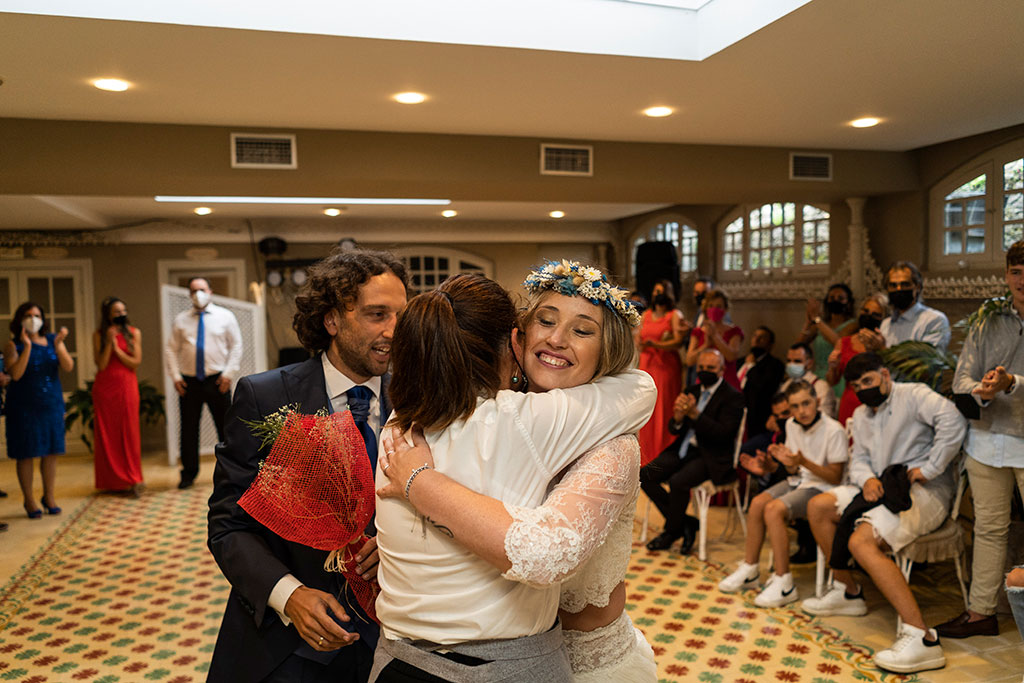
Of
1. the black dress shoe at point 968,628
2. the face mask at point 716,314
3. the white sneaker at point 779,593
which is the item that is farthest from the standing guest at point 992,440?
the face mask at point 716,314

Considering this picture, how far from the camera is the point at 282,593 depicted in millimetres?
1627

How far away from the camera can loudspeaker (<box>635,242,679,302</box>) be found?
8664 millimetres

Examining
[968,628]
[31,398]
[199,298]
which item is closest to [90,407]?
[199,298]

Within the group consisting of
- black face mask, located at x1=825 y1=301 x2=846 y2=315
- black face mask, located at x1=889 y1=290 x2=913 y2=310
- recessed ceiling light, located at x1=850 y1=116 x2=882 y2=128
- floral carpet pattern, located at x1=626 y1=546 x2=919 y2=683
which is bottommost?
floral carpet pattern, located at x1=626 y1=546 x2=919 y2=683

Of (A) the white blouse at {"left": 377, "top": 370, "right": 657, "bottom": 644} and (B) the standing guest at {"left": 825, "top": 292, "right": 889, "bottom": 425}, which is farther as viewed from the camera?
(B) the standing guest at {"left": 825, "top": 292, "right": 889, "bottom": 425}

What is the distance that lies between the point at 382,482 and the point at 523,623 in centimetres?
33

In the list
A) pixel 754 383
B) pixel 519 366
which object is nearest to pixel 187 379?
pixel 754 383

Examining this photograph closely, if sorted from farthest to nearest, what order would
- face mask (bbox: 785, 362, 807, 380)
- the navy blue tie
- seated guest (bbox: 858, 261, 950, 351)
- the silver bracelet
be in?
1. face mask (bbox: 785, 362, 807, 380)
2. seated guest (bbox: 858, 261, 950, 351)
3. the navy blue tie
4. the silver bracelet

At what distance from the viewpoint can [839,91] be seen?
411cm

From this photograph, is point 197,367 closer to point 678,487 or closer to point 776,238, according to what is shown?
point 678,487

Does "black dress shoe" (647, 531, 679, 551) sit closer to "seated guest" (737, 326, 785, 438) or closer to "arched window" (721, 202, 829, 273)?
"seated guest" (737, 326, 785, 438)

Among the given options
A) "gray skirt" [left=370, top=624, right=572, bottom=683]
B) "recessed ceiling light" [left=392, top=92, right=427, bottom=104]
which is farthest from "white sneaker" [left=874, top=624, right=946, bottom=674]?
"recessed ceiling light" [left=392, top=92, right=427, bottom=104]

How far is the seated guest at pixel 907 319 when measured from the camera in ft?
14.9

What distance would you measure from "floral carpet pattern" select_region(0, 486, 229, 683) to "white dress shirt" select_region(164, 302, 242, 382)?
1.38 m
